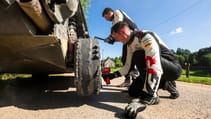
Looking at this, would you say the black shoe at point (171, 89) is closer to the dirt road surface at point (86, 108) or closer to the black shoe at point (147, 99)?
the dirt road surface at point (86, 108)

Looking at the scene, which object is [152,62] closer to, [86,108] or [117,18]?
[86,108]

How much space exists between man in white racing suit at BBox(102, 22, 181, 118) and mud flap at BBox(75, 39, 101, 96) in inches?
13.7

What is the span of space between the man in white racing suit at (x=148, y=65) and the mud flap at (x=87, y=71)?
35cm

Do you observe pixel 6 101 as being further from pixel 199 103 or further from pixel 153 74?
pixel 199 103

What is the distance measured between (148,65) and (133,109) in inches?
22.3

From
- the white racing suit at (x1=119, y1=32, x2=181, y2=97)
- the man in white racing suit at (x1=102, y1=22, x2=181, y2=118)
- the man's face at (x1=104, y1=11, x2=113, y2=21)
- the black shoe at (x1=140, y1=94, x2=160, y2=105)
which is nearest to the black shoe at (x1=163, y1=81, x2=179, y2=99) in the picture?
the man in white racing suit at (x1=102, y1=22, x2=181, y2=118)

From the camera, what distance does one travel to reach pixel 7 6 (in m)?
1.99

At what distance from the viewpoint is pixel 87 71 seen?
2521 mm

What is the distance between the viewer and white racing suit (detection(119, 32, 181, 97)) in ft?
8.00

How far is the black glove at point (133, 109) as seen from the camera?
207 centimetres

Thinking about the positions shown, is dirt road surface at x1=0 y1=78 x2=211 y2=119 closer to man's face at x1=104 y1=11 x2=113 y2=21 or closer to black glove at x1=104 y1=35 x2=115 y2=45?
black glove at x1=104 y1=35 x2=115 y2=45

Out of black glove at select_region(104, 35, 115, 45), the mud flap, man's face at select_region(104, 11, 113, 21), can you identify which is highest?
man's face at select_region(104, 11, 113, 21)

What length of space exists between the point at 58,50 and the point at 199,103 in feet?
5.52

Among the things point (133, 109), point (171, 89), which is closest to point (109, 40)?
point (171, 89)
